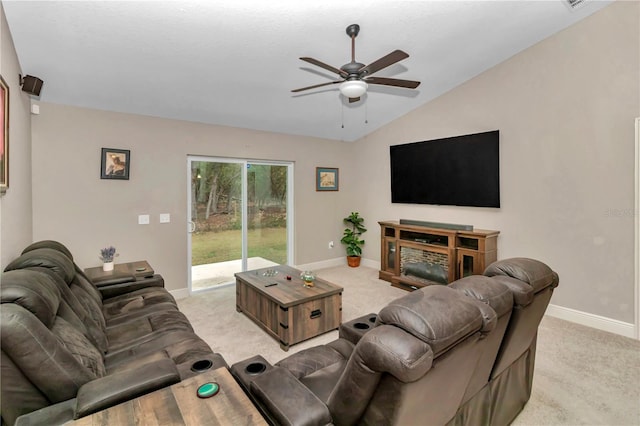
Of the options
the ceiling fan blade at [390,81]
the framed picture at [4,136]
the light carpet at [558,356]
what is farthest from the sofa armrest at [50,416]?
the ceiling fan blade at [390,81]

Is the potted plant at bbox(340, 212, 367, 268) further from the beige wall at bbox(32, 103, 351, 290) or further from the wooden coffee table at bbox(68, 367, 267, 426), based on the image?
the wooden coffee table at bbox(68, 367, 267, 426)

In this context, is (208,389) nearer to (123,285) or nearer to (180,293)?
(123,285)

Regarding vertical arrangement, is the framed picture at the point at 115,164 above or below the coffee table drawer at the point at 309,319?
above

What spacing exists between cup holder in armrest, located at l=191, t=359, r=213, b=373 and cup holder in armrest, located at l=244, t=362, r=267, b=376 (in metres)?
0.23

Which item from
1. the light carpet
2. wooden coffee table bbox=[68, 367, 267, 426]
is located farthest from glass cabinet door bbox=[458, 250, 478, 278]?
wooden coffee table bbox=[68, 367, 267, 426]

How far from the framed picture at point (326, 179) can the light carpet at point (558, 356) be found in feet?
7.41

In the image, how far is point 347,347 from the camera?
1962 millimetres

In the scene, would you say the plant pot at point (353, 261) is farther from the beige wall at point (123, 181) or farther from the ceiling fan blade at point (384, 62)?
the ceiling fan blade at point (384, 62)

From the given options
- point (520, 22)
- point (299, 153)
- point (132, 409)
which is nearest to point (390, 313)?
point (132, 409)

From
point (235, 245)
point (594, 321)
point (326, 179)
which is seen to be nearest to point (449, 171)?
point (326, 179)

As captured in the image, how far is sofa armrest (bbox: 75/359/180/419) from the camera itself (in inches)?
45.4

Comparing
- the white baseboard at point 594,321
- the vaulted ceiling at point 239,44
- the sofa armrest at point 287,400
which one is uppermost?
the vaulted ceiling at point 239,44

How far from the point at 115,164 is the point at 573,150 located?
212 inches

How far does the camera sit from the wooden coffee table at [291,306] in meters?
2.84
